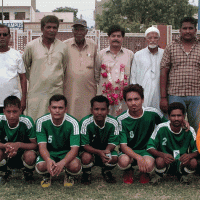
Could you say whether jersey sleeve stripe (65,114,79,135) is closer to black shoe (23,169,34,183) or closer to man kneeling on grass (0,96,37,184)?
man kneeling on grass (0,96,37,184)

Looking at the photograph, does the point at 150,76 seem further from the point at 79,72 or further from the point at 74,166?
the point at 74,166

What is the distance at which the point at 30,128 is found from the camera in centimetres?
378

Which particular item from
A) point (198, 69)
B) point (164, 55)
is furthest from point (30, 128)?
point (198, 69)

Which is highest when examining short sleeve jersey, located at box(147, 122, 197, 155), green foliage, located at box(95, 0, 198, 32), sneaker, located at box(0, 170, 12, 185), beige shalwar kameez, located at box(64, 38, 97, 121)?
green foliage, located at box(95, 0, 198, 32)

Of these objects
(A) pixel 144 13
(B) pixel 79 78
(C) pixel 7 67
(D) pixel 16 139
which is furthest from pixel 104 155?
(A) pixel 144 13

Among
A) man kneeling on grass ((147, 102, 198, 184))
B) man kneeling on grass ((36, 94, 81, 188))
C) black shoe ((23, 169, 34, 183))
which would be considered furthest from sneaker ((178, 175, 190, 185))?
black shoe ((23, 169, 34, 183))

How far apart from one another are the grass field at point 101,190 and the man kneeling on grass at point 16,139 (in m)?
0.18

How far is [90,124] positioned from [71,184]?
0.74m

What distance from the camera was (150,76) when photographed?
4.36 metres

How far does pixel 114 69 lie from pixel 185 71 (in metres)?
0.99

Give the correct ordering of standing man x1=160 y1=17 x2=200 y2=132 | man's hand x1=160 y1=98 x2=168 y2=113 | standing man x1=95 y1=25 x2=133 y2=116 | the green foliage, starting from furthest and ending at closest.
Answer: the green foliage
standing man x1=95 y1=25 x2=133 y2=116
man's hand x1=160 y1=98 x2=168 y2=113
standing man x1=160 y1=17 x2=200 y2=132

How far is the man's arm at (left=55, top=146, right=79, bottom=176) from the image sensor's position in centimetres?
334

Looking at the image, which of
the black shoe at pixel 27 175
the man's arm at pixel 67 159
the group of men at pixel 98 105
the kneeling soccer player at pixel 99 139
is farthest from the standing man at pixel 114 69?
the black shoe at pixel 27 175

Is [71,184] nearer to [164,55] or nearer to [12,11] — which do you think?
[164,55]
